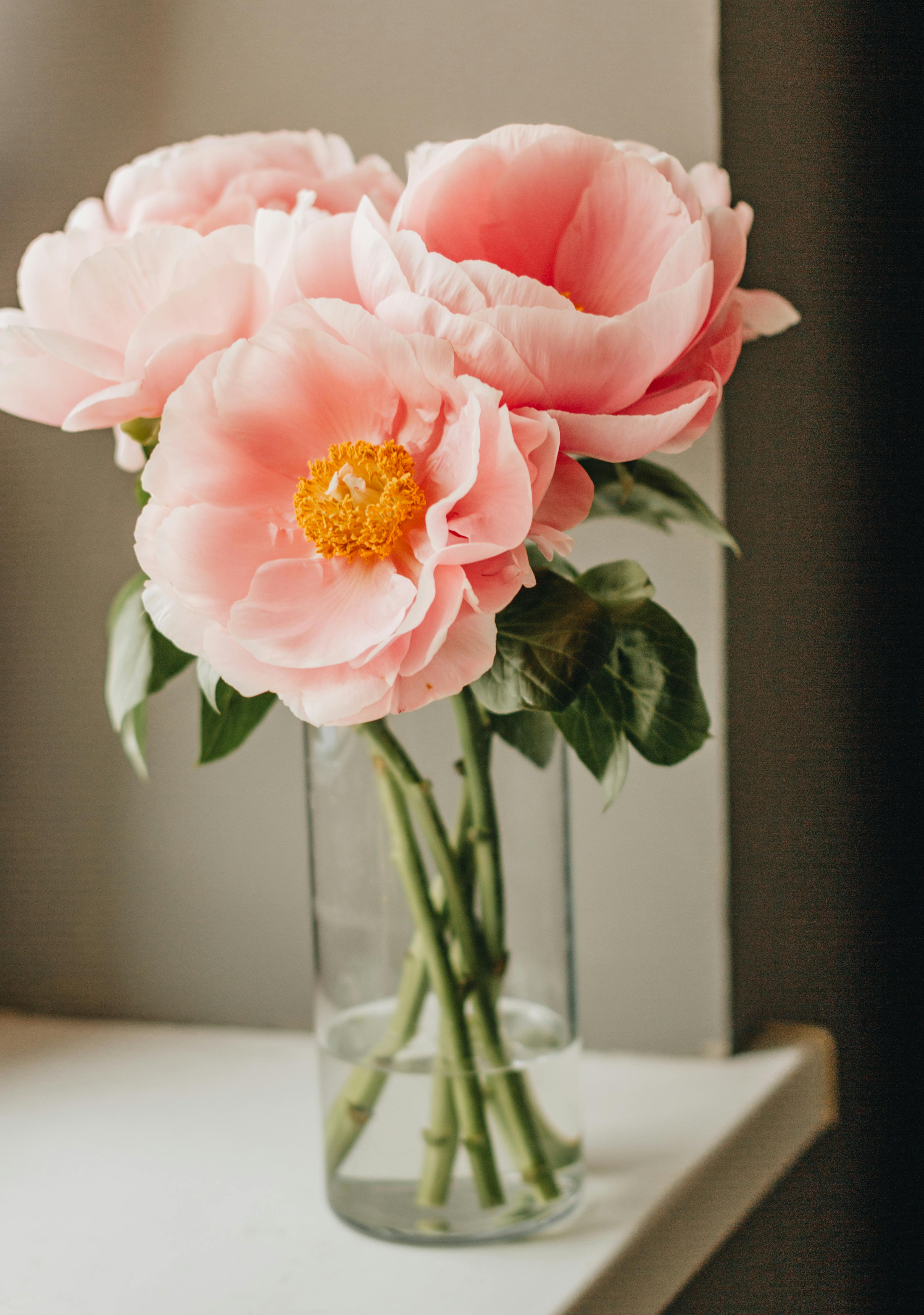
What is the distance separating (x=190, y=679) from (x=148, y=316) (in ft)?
1.38

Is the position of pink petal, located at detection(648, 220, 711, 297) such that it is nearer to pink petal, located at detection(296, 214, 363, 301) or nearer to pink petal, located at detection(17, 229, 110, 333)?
pink petal, located at detection(296, 214, 363, 301)

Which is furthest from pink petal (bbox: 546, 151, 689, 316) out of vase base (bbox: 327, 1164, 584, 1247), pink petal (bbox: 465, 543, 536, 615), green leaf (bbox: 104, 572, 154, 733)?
vase base (bbox: 327, 1164, 584, 1247)

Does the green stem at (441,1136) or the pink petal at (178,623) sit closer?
the pink petal at (178,623)

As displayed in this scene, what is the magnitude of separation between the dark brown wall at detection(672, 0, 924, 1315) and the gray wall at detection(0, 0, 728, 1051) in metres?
0.03

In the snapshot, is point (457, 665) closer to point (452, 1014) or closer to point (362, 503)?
point (362, 503)

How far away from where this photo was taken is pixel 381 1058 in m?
0.52

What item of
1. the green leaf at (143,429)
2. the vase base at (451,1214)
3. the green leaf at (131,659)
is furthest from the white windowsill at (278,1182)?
the green leaf at (143,429)

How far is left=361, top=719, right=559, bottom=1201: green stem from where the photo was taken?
0.50 metres

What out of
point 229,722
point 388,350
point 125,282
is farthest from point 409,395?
point 229,722

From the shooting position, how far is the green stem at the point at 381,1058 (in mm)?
521

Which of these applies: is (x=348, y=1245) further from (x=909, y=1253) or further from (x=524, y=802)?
(x=909, y=1253)

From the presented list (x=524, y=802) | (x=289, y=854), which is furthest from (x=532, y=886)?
(x=289, y=854)

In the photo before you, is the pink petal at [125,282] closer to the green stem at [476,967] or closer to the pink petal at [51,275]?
A: the pink petal at [51,275]

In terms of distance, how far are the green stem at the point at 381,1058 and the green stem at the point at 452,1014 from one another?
0.01 m
